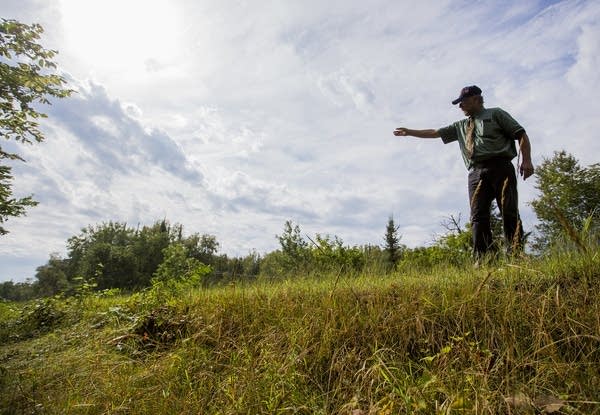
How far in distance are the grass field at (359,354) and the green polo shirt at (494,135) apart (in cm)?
144

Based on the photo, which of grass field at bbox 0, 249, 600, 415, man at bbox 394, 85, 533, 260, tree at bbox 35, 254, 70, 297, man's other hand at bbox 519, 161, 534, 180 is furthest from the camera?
tree at bbox 35, 254, 70, 297

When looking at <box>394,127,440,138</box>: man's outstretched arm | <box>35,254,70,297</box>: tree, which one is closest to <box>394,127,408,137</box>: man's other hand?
<box>394,127,440,138</box>: man's outstretched arm

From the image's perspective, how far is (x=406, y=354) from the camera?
2.74 meters

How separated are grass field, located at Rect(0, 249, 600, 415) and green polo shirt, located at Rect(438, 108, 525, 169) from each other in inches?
56.8

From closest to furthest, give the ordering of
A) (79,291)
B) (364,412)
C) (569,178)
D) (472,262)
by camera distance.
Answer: (364,412) < (472,262) < (79,291) < (569,178)

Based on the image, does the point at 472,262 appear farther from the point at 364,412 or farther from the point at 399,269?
the point at 364,412

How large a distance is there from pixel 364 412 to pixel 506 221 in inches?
120

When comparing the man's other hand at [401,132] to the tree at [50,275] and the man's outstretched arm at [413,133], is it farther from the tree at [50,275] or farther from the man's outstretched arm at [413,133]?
the tree at [50,275]

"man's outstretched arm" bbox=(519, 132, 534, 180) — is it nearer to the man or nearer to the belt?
the man

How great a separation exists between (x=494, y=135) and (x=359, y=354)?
Answer: 3.27m

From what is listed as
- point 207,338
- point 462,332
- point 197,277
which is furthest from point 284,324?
point 197,277

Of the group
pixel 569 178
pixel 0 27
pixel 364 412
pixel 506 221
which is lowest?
pixel 364 412

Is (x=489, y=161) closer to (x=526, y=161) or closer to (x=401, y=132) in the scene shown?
(x=526, y=161)

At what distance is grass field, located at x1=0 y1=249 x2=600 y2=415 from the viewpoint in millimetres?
2154
